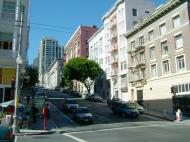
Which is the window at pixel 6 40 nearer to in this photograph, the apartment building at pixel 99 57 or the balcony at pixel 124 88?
the balcony at pixel 124 88

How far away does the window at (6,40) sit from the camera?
29.3m

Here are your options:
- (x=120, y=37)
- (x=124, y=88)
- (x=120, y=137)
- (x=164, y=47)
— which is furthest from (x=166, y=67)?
(x=120, y=137)

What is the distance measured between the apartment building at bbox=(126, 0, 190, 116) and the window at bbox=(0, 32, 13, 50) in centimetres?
2204

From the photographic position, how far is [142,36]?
53812 mm

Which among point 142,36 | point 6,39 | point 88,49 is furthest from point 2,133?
point 88,49

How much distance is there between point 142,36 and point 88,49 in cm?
4854

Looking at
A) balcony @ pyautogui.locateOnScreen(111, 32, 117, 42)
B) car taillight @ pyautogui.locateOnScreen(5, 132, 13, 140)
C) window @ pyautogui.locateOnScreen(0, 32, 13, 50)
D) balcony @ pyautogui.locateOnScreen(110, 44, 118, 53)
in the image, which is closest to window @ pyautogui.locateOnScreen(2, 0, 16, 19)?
window @ pyautogui.locateOnScreen(0, 32, 13, 50)

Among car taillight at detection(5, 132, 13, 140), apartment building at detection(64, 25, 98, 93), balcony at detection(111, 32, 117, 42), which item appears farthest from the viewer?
apartment building at detection(64, 25, 98, 93)

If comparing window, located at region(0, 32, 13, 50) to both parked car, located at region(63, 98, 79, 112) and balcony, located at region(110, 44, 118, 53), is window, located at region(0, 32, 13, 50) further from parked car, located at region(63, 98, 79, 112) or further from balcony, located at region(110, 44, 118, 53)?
balcony, located at region(110, 44, 118, 53)

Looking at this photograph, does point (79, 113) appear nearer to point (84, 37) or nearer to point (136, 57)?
point (136, 57)

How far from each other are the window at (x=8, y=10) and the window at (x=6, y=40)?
1.80 m

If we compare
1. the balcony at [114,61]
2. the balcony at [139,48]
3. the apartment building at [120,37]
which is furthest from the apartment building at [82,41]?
the balcony at [139,48]

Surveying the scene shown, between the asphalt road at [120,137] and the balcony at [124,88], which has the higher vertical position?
the balcony at [124,88]

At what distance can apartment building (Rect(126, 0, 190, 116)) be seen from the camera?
40875mm
